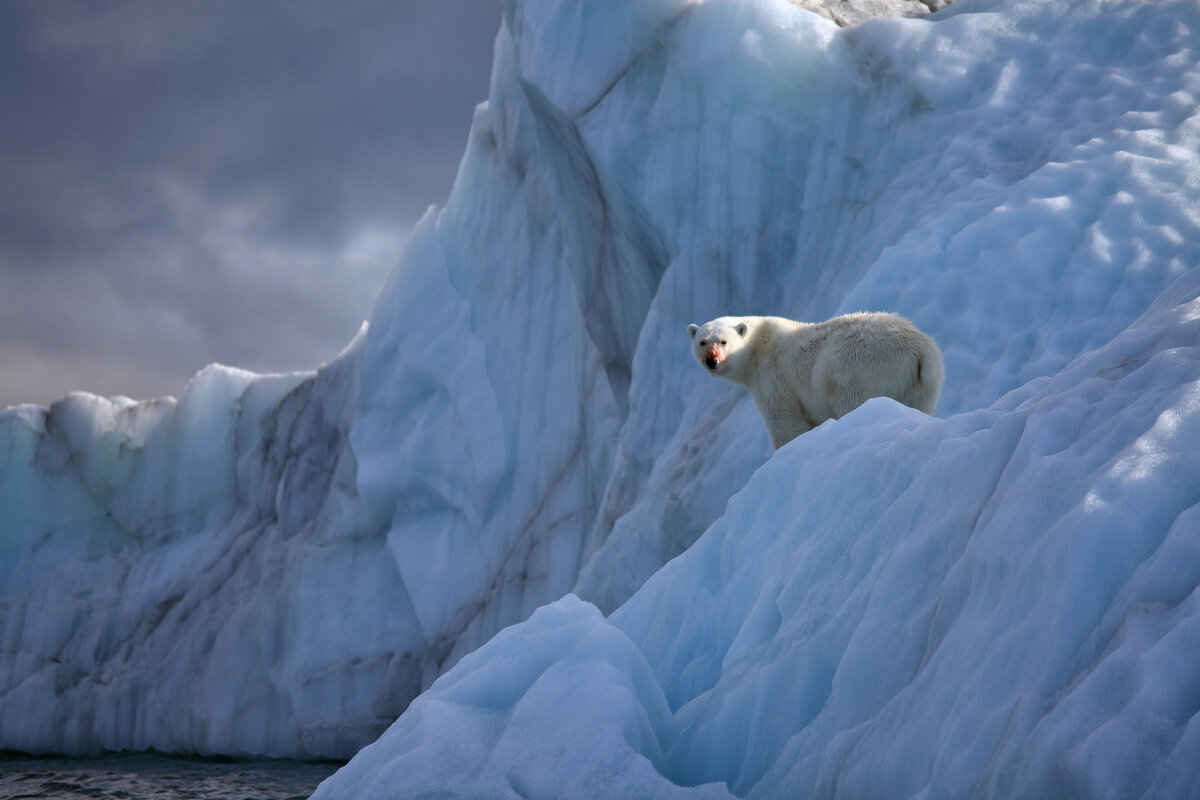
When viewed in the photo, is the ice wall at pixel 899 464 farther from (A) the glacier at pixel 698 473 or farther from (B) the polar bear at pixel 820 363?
(B) the polar bear at pixel 820 363

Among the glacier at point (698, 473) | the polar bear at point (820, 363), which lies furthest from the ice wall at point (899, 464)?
the polar bear at point (820, 363)

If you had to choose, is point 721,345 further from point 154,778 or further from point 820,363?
point 154,778

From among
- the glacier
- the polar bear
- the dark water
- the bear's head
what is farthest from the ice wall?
the dark water

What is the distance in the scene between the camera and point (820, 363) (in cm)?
480

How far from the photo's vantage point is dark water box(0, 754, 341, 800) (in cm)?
787

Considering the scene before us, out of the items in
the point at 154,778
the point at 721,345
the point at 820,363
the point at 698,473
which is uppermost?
the point at 721,345

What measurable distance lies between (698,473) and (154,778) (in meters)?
5.85

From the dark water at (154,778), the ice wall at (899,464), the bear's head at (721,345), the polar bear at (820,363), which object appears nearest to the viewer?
the ice wall at (899,464)

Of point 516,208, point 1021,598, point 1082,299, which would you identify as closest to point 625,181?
point 516,208

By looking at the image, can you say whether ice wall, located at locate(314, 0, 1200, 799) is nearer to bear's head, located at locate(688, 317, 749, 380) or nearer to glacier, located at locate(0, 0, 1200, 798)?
glacier, located at locate(0, 0, 1200, 798)

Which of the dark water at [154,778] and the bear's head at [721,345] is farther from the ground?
the bear's head at [721,345]

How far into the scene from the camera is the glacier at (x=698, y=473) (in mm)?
2014

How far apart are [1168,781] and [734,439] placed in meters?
5.02

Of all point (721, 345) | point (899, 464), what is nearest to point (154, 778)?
point (721, 345)
